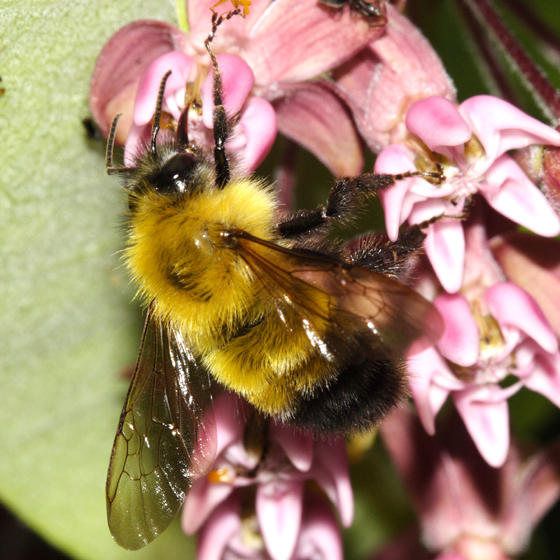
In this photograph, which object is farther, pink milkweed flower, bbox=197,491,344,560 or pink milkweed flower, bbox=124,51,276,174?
pink milkweed flower, bbox=197,491,344,560

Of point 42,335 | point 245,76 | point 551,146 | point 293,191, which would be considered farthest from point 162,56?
point 42,335

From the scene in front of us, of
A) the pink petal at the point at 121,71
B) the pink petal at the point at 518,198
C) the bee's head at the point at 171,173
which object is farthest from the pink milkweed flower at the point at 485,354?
the pink petal at the point at 121,71

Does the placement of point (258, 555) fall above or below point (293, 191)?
below

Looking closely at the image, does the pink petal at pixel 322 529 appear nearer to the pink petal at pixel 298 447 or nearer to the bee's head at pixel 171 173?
the pink petal at pixel 298 447

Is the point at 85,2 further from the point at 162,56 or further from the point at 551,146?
the point at 551,146

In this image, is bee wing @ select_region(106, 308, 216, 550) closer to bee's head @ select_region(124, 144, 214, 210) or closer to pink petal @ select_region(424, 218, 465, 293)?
bee's head @ select_region(124, 144, 214, 210)

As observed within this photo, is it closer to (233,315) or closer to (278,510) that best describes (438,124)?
(233,315)

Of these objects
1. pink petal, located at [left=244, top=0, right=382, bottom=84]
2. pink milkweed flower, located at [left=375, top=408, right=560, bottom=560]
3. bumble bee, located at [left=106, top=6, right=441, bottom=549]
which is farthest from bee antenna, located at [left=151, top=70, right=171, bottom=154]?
pink milkweed flower, located at [left=375, top=408, right=560, bottom=560]
